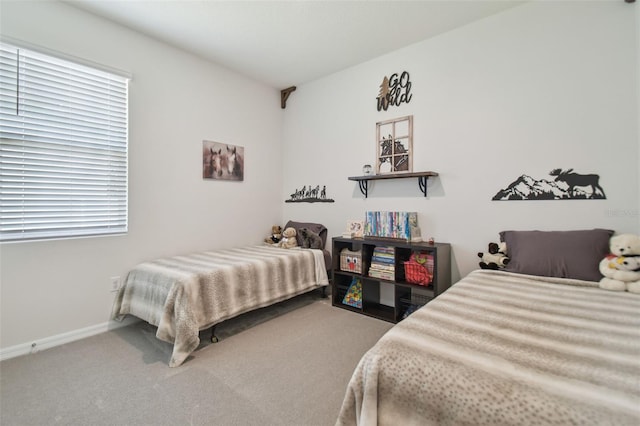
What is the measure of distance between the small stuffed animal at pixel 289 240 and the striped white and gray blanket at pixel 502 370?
2.19 meters

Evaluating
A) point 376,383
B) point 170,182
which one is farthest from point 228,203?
point 376,383

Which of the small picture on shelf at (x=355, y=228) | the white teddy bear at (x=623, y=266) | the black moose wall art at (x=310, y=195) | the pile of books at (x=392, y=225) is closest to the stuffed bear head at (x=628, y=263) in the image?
the white teddy bear at (x=623, y=266)

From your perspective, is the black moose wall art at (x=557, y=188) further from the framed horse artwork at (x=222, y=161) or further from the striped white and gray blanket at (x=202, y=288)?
the framed horse artwork at (x=222, y=161)

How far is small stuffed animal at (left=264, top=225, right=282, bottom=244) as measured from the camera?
362 centimetres

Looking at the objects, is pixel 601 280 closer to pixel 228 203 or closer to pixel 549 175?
pixel 549 175

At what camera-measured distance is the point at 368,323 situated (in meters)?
2.61

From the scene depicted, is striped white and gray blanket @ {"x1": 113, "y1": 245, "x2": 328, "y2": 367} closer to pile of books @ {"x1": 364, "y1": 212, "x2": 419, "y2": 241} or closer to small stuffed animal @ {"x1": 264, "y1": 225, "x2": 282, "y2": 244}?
small stuffed animal @ {"x1": 264, "y1": 225, "x2": 282, "y2": 244}

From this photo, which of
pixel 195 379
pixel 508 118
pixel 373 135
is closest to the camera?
pixel 195 379

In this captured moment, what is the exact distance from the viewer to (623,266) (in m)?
1.67

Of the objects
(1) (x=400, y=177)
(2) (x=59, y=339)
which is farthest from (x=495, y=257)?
(2) (x=59, y=339)

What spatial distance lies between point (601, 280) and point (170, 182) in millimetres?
3464

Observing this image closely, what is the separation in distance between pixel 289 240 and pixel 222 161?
1.19 meters

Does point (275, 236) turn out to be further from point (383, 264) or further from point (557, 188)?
point (557, 188)

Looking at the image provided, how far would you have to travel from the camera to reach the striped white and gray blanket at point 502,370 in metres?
0.72
